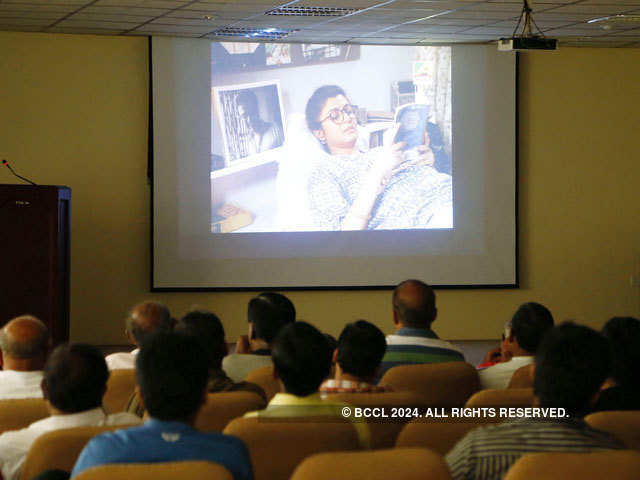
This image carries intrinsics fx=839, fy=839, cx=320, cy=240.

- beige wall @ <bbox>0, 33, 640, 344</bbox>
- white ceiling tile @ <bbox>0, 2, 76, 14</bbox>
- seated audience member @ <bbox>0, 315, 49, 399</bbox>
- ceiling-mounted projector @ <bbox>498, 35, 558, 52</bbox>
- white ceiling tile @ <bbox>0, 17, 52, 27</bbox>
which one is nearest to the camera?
seated audience member @ <bbox>0, 315, 49, 399</bbox>

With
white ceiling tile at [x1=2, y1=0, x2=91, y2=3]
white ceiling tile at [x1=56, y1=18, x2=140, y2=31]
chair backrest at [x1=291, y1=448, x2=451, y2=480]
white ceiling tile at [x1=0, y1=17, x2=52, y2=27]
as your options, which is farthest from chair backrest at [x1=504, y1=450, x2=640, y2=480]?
white ceiling tile at [x1=0, y1=17, x2=52, y2=27]

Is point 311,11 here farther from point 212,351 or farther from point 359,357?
point 359,357

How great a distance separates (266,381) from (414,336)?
936 mm

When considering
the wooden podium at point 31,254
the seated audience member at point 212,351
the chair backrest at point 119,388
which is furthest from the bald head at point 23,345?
the wooden podium at point 31,254

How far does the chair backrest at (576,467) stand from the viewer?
5.78 ft

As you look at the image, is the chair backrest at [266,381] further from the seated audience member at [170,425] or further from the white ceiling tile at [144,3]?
the white ceiling tile at [144,3]

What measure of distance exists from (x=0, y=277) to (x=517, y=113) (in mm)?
5497

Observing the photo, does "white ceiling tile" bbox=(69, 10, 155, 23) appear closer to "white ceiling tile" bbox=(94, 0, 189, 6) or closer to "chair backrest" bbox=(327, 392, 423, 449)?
"white ceiling tile" bbox=(94, 0, 189, 6)

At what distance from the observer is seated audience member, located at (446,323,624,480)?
78.7 inches

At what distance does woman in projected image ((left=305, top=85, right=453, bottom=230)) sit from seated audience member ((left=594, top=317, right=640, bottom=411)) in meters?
5.87

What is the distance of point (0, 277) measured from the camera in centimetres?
721

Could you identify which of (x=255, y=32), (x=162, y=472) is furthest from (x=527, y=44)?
(x=162, y=472)

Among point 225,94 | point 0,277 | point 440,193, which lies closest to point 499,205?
point 440,193

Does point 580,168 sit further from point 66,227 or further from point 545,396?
point 545,396
